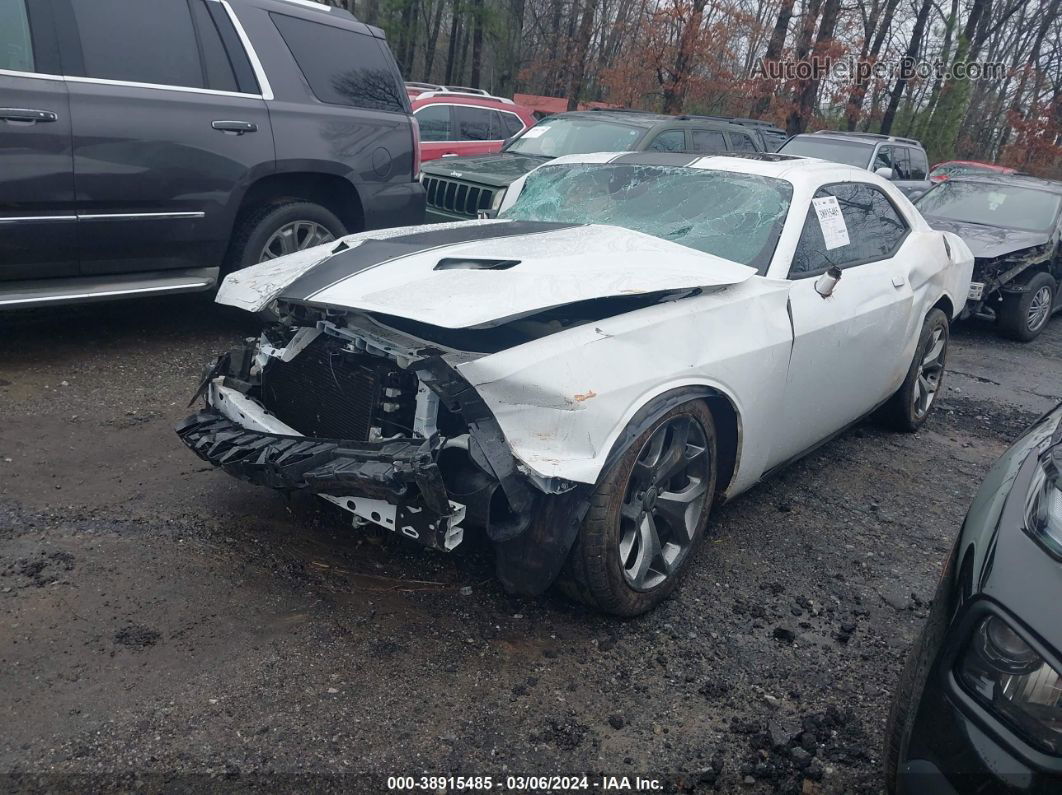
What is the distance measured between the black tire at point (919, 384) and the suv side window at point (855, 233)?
63 cm

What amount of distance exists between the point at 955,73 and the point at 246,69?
25830 mm

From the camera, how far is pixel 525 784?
2.30 metres

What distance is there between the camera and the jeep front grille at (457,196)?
7879mm

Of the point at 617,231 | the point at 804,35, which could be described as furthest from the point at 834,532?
the point at 804,35

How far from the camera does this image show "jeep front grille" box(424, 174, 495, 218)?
25.8 feet

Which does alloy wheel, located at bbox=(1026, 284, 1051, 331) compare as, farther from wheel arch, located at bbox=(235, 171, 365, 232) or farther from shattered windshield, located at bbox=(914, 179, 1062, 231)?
wheel arch, located at bbox=(235, 171, 365, 232)

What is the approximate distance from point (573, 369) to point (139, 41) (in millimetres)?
3827

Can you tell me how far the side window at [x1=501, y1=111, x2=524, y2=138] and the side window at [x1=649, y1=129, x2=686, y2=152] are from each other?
4.86 meters

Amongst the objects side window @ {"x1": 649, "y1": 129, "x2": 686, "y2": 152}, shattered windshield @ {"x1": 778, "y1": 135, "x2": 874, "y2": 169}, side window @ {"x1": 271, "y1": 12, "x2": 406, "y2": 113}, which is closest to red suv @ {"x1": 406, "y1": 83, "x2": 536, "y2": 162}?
side window @ {"x1": 649, "y1": 129, "x2": 686, "y2": 152}

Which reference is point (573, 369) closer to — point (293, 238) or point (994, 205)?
point (293, 238)

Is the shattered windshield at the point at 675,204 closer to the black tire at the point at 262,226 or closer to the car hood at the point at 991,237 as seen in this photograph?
the black tire at the point at 262,226

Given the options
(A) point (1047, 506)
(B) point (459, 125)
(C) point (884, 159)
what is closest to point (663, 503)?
(A) point (1047, 506)

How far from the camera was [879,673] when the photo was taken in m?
2.95

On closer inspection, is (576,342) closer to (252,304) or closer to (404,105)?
(252,304)
